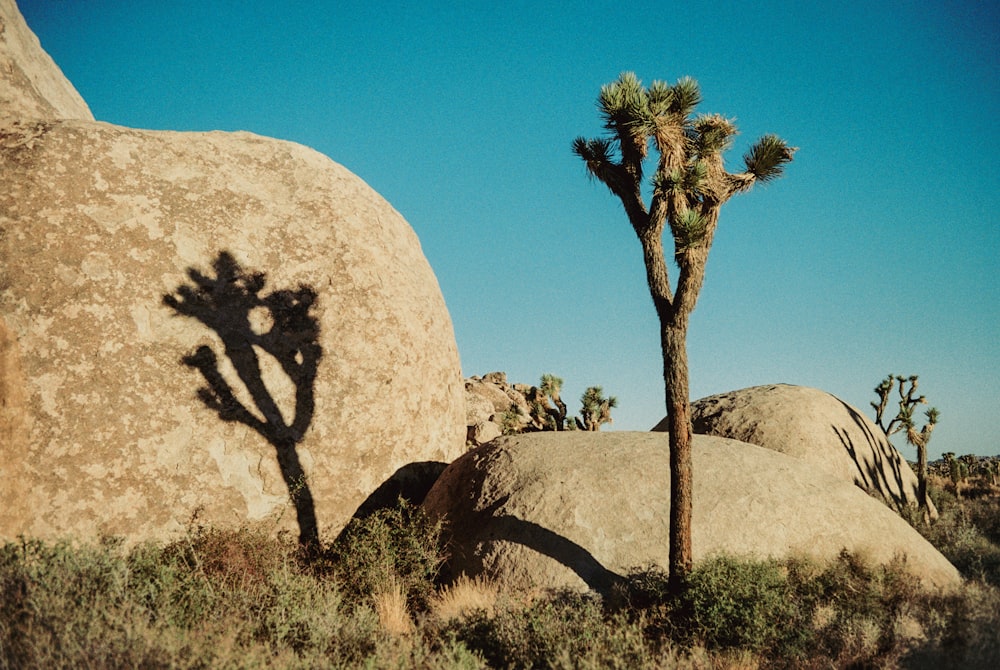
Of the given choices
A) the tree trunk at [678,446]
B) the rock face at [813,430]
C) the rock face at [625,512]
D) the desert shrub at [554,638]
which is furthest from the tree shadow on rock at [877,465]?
the desert shrub at [554,638]

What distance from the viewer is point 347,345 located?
38.8ft

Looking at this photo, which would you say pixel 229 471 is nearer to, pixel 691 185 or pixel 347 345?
pixel 347 345

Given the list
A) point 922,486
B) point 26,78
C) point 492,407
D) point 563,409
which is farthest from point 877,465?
point 26,78

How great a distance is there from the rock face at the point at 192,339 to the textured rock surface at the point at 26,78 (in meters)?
0.11

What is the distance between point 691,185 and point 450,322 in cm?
728

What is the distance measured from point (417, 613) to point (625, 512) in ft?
12.4

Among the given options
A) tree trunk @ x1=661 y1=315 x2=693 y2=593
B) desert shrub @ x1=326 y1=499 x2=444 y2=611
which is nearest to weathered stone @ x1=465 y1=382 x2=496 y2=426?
desert shrub @ x1=326 y1=499 x2=444 y2=611

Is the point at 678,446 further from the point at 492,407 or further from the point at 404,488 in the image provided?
the point at 492,407

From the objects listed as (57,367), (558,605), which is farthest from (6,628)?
(558,605)

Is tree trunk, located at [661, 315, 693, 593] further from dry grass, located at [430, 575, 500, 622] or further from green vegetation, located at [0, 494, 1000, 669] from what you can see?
dry grass, located at [430, 575, 500, 622]

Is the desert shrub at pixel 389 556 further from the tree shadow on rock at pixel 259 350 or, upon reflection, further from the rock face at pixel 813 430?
the rock face at pixel 813 430

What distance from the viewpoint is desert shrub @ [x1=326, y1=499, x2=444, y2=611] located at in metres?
9.51

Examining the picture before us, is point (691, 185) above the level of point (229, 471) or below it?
above

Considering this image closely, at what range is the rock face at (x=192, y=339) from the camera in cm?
948
